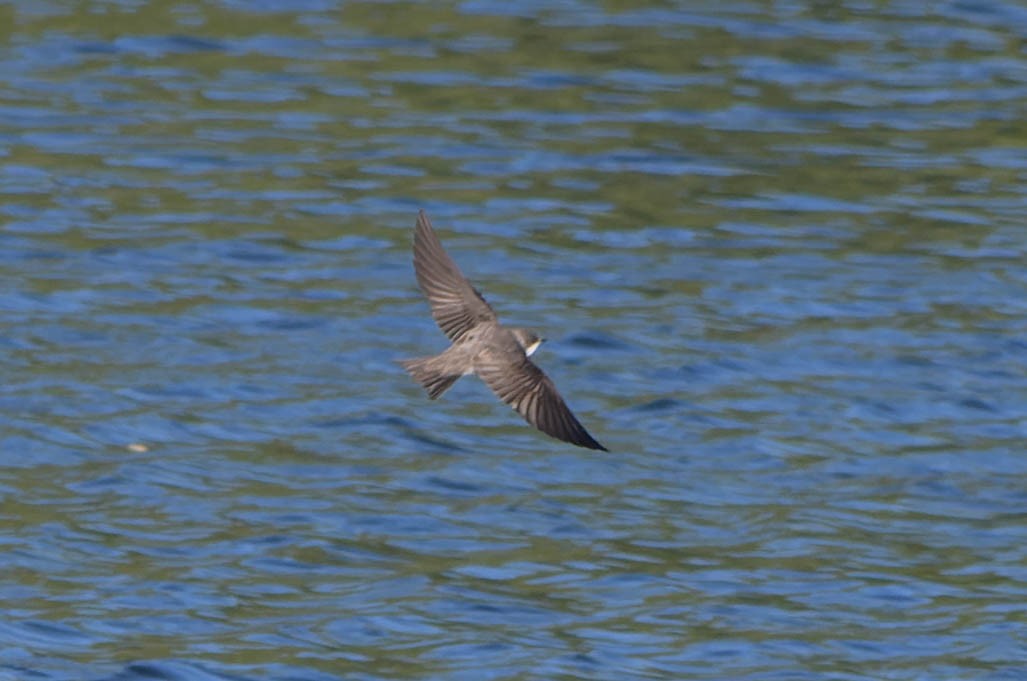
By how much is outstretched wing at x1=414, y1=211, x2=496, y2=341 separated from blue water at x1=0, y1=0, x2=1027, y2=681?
4.95 ft

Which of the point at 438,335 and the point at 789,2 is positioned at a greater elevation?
the point at 789,2

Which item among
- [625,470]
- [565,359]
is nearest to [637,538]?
[625,470]

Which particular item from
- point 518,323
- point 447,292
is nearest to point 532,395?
point 447,292

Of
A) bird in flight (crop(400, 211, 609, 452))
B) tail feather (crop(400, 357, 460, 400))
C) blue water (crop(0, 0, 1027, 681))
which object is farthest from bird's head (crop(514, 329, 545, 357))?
blue water (crop(0, 0, 1027, 681))

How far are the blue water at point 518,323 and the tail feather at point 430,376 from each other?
1648 mm

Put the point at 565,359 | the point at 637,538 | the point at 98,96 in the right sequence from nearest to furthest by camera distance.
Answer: the point at 637,538 → the point at 565,359 → the point at 98,96

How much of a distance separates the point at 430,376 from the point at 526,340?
14.3 inches

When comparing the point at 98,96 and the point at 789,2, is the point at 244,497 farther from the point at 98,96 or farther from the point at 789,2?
the point at 789,2

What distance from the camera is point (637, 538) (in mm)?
9141

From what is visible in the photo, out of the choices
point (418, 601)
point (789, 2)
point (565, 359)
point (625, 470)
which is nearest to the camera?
point (418, 601)

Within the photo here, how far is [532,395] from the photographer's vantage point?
6293mm

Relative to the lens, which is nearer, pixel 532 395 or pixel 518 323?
pixel 532 395

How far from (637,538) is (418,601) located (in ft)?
3.45

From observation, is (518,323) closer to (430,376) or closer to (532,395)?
(430,376)
